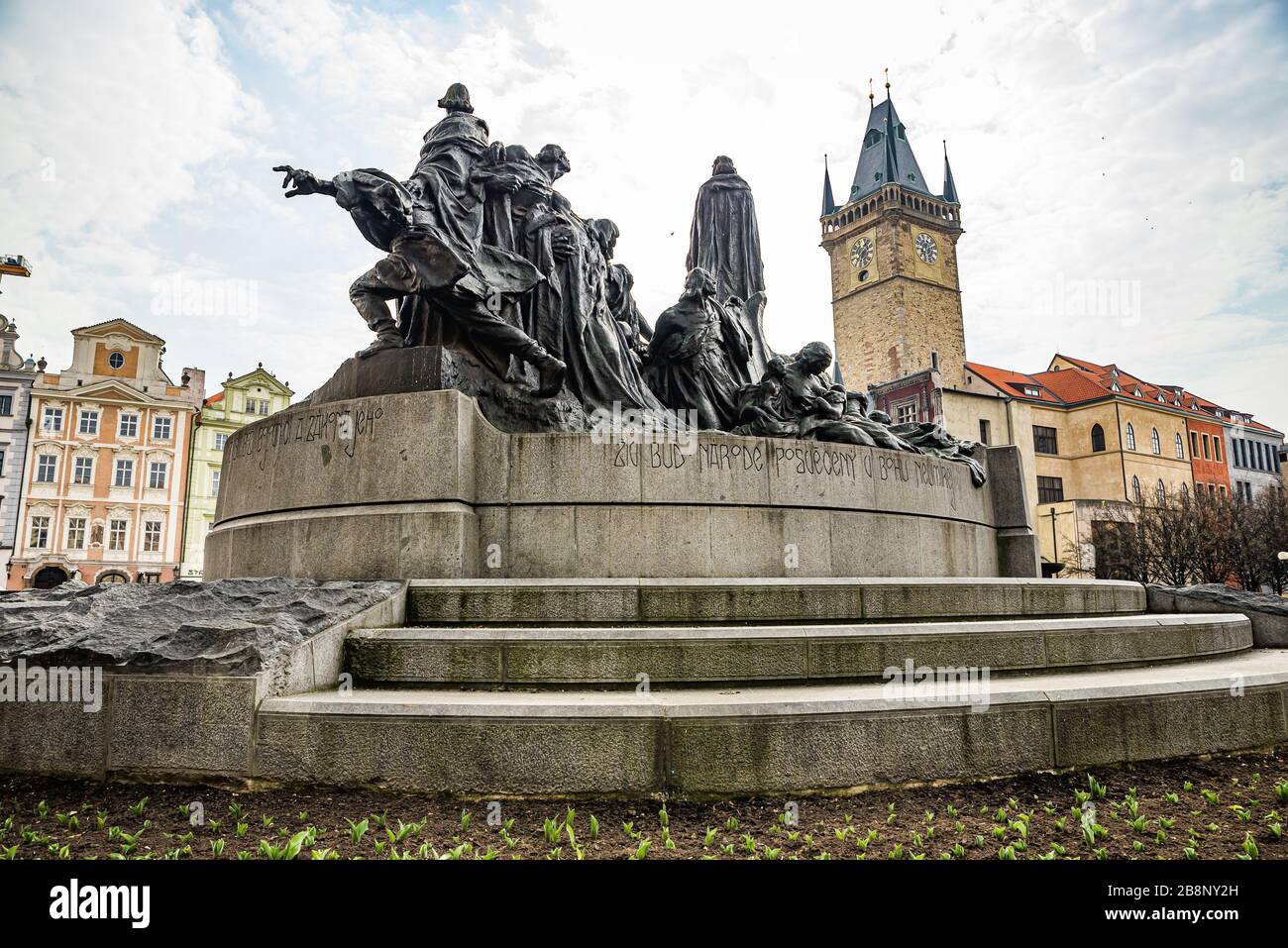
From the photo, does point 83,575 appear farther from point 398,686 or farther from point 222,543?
point 398,686

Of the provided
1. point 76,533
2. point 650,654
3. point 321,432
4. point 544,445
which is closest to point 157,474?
point 76,533

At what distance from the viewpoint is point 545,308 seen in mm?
10625

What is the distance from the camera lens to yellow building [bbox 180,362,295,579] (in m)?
48.1

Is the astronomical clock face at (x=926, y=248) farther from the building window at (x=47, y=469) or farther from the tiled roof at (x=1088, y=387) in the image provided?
the building window at (x=47, y=469)

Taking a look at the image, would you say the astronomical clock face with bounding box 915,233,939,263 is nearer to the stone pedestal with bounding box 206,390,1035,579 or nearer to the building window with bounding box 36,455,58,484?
the building window with bounding box 36,455,58,484

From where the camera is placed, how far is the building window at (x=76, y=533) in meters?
45.6

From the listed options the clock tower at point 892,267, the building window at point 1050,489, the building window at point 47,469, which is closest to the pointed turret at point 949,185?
the clock tower at point 892,267

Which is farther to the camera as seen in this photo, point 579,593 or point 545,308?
point 545,308

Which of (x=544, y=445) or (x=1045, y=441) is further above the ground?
(x=1045, y=441)

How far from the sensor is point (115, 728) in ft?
16.5

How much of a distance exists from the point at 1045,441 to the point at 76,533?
2456 inches

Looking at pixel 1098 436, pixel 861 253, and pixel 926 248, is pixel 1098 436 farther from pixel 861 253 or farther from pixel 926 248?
pixel 861 253

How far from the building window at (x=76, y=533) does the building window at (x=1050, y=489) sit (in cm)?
6000
